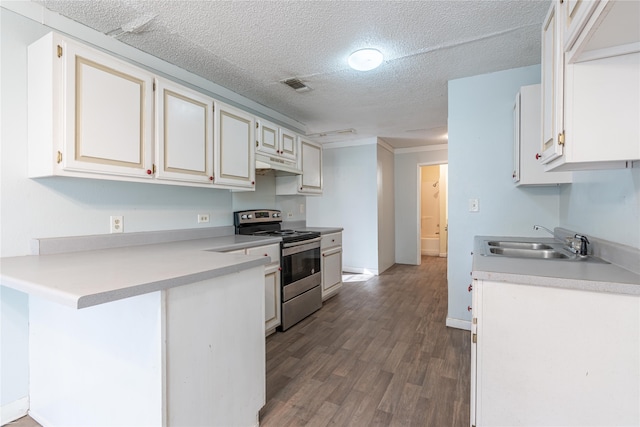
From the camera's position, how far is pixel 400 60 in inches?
94.3

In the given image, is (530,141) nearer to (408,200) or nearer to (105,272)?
(105,272)

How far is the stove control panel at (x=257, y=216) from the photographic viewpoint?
303 cm

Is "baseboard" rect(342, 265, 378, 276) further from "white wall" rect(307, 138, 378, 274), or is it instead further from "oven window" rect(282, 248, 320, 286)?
"oven window" rect(282, 248, 320, 286)

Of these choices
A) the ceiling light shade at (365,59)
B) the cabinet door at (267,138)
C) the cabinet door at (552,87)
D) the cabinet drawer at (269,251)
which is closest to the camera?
the cabinet door at (552,87)

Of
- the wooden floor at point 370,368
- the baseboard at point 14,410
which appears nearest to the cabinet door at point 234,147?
the wooden floor at point 370,368

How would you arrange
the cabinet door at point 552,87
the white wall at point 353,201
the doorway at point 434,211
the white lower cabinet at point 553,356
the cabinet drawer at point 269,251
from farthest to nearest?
1. the doorway at point 434,211
2. the white wall at point 353,201
3. the cabinet drawer at point 269,251
4. the cabinet door at point 552,87
5. the white lower cabinet at point 553,356

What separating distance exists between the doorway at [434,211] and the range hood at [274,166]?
4.19 metres

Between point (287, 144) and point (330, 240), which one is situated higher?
point (287, 144)

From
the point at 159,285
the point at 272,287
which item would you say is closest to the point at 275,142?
the point at 272,287

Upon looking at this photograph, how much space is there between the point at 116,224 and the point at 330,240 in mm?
2265

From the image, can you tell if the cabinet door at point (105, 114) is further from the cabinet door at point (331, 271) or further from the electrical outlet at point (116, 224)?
the cabinet door at point (331, 271)

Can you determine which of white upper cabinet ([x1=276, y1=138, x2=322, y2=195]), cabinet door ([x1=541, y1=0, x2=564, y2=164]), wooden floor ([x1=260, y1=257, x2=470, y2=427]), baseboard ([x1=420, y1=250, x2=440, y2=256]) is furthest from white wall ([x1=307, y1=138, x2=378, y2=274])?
cabinet door ([x1=541, y1=0, x2=564, y2=164])

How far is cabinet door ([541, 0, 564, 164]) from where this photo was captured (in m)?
1.22

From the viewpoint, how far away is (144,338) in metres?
1.11
